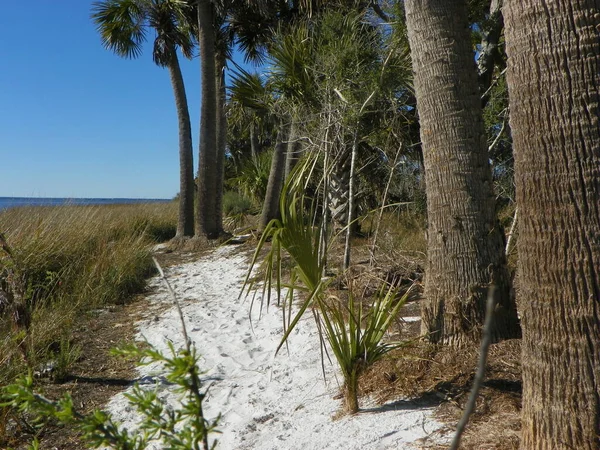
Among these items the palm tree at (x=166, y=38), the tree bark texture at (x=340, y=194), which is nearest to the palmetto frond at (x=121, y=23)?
the palm tree at (x=166, y=38)

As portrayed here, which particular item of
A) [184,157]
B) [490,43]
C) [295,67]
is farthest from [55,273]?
[184,157]

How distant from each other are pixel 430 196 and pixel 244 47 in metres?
10.3

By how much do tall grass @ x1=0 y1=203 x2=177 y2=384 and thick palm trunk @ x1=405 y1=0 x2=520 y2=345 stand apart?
2.91 meters

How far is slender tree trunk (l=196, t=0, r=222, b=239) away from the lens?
10.5 metres

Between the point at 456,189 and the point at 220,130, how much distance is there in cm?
959

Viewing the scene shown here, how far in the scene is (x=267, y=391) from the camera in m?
3.74

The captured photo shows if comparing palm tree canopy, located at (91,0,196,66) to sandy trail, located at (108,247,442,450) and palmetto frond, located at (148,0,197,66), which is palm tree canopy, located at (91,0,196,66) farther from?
sandy trail, located at (108,247,442,450)

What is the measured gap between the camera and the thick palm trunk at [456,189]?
3.06 m

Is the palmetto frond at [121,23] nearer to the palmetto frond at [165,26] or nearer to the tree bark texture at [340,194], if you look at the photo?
the palmetto frond at [165,26]

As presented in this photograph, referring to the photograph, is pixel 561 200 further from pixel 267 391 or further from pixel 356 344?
pixel 267 391

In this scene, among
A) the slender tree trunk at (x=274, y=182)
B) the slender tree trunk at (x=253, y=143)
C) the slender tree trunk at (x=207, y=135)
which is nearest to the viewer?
the slender tree trunk at (x=207, y=135)

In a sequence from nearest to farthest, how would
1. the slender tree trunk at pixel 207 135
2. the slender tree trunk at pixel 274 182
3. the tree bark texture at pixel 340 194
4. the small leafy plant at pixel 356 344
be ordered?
1. the small leafy plant at pixel 356 344
2. the tree bark texture at pixel 340 194
3. the slender tree trunk at pixel 207 135
4. the slender tree trunk at pixel 274 182

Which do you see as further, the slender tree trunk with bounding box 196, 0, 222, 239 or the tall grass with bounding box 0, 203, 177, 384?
the slender tree trunk with bounding box 196, 0, 222, 239

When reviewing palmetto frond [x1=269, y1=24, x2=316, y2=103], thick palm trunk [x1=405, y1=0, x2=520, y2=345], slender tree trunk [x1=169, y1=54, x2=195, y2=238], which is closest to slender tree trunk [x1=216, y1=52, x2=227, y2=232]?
slender tree trunk [x1=169, y1=54, x2=195, y2=238]
